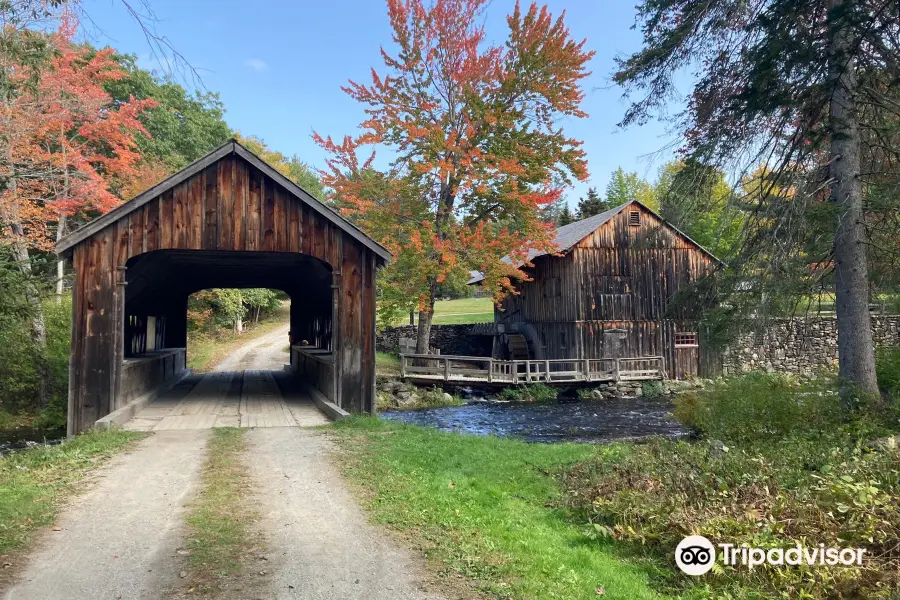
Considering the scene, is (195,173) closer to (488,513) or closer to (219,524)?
(219,524)

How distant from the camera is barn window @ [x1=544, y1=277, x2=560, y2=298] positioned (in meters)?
28.0

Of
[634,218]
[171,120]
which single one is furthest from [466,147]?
[171,120]

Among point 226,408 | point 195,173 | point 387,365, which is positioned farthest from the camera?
point 387,365

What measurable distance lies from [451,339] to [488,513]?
3252 centimetres

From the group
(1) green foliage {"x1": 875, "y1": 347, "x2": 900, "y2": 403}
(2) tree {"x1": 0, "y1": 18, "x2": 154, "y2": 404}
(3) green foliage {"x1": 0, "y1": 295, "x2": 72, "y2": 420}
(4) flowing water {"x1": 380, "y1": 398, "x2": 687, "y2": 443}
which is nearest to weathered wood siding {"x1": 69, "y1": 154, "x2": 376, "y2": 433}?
(2) tree {"x1": 0, "y1": 18, "x2": 154, "y2": 404}

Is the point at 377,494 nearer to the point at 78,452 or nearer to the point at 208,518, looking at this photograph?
the point at 208,518

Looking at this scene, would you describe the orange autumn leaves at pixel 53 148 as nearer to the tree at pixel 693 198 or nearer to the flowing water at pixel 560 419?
the flowing water at pixel 560 419

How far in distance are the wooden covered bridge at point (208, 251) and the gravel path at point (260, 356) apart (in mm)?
12183

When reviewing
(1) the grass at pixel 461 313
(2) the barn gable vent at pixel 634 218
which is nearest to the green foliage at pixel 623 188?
(1) the grass at pixel 461 313

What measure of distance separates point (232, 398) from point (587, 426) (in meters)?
10.1

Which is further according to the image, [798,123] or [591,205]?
[591,205]

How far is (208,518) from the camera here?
5.58 metres

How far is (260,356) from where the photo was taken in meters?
31.5

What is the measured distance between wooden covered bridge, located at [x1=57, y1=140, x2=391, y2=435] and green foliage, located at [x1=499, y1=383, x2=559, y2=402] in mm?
11377
